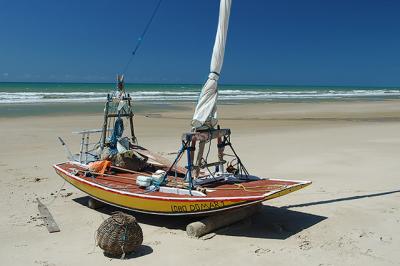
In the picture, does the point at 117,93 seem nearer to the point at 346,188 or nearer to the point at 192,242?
the point at 192,242

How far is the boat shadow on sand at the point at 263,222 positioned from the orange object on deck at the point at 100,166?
0.82 m

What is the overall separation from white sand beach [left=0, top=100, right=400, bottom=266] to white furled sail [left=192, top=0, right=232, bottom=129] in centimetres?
172

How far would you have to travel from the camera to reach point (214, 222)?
24.5ft

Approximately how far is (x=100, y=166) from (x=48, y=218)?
1.50m

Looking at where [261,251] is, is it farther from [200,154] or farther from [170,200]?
[200,154]

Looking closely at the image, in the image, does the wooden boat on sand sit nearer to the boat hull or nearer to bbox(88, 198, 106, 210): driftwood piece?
the boat hull

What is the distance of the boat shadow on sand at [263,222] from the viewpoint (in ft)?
24.9

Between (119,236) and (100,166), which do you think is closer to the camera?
(119,236)

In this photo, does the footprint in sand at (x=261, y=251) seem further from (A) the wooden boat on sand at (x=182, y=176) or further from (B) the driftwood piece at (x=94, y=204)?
(B) the driftwood piece at (x=94, y=204)

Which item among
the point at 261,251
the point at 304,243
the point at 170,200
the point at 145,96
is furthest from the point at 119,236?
the point at 145,96

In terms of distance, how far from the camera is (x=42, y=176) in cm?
1185

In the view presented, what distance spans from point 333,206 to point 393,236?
1.71 metres

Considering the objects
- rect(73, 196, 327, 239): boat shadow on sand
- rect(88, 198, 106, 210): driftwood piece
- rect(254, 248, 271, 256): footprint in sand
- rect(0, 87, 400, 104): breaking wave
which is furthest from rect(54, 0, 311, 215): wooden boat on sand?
rect(0, 87, 400, 104): breaking wave

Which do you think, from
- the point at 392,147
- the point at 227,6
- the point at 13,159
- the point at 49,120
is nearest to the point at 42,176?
the point at 13,159
